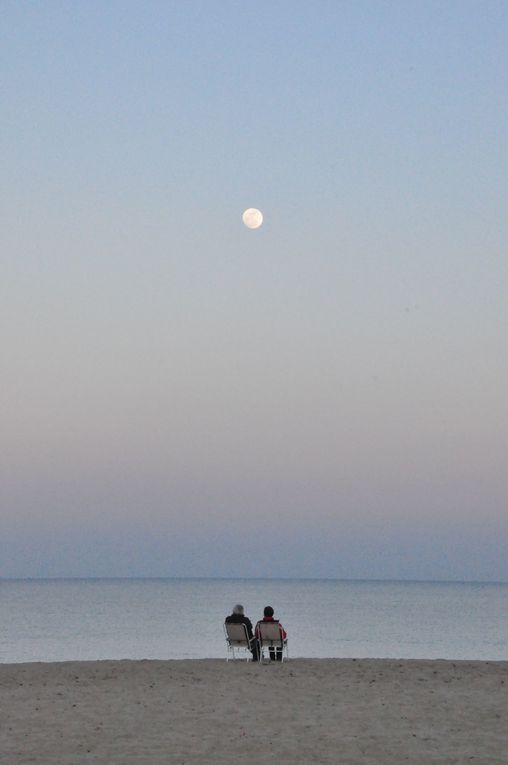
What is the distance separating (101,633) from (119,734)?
48.3 metres

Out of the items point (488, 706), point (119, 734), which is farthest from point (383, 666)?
point (119, 734)

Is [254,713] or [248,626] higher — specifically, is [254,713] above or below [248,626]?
below

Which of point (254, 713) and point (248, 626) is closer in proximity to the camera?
point (254, 713)

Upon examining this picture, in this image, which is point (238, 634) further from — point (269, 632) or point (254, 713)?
point (254, 713)

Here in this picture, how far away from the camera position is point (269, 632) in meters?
19.1

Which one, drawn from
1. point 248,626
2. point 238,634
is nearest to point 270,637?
point 248,626

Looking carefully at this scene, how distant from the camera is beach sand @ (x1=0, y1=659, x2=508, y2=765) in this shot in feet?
34.5

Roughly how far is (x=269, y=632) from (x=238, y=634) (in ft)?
2.01

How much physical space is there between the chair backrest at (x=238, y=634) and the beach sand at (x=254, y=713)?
96 centimetres

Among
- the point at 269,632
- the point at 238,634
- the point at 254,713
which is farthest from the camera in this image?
the point at 238,634

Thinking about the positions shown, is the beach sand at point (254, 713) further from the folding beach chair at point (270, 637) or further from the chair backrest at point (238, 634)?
the chair backrest at point (238, 634)

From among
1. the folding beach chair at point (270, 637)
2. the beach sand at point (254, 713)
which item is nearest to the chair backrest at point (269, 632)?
the folding beach chair at point (270, 637)

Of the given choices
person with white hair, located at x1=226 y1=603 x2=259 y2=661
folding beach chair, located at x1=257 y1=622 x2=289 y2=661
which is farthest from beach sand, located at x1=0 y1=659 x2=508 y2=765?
person with white hair, located at x1=226 y1=603 x2=259 y2=661

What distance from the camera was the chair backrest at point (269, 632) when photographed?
19.0 metres
